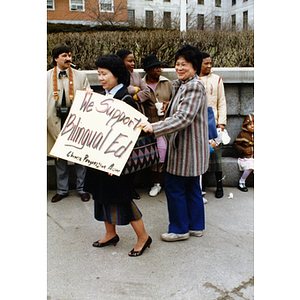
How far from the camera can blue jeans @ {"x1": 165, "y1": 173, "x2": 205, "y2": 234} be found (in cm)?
332

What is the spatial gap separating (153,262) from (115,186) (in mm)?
775

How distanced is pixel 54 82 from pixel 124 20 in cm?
1732

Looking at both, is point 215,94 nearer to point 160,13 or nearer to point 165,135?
point 165,135

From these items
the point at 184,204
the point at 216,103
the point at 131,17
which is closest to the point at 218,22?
the point at 131,17

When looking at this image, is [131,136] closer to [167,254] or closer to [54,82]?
[167,254]

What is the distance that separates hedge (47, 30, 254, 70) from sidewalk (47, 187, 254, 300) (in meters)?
3.24

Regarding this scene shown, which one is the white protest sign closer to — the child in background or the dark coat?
the dark coat

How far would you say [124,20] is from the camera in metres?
20.2

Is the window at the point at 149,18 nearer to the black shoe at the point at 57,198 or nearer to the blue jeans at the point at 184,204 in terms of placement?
the black shoe at the point at 57,198

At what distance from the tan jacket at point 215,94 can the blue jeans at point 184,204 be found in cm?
169

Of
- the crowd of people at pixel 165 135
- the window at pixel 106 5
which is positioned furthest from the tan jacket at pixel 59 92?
the window at pixel 106 5

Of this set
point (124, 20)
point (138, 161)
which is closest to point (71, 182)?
point (138, 161)

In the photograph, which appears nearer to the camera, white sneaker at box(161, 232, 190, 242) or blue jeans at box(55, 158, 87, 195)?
white sneaker at box(161, 232, 190, 242)

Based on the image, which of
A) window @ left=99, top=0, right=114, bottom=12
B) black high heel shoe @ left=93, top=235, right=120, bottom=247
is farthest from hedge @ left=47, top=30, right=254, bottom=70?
window @ left=99, top=0, right=114, bottom=12
